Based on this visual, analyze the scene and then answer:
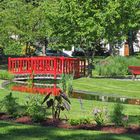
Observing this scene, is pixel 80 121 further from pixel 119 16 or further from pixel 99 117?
pixel 119 16

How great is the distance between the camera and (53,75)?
32094mm

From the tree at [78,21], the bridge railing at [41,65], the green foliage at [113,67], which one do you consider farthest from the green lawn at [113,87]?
the green foliage at [113,67]

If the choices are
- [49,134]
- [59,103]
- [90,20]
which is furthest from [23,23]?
[49,134]

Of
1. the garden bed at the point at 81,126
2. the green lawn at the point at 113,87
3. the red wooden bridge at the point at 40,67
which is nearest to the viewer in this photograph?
the garden bed at the point at 81,126

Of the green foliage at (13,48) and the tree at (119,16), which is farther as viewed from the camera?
the green foliage at (13,48)

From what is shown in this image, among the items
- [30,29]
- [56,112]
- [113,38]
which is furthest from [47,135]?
[30,29]

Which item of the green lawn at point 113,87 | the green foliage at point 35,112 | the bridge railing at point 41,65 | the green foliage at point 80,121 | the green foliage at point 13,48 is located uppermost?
the green foliage at point 13,48

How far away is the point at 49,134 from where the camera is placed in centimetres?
961

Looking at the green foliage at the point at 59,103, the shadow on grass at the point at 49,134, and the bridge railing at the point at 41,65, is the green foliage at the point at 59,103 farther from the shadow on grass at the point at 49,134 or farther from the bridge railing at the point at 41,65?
the bridge railing at the point at 41,65

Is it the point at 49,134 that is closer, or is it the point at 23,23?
the point at 49,134

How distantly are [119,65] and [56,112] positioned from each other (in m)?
25.1

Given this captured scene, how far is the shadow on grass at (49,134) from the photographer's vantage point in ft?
30.6

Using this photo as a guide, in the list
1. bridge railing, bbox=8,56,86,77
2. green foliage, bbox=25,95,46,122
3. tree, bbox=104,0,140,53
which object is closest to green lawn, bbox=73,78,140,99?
bridge railing, bbox=8,56,86,77

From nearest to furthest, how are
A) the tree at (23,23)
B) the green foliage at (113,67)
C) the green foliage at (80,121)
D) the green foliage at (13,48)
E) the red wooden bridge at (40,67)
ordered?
the green foliage at (80,121)
the red wooden bridge at (40,67)
the green foliage at (113,67)
the tree at (23,23)
the green foliage at (13,48)
